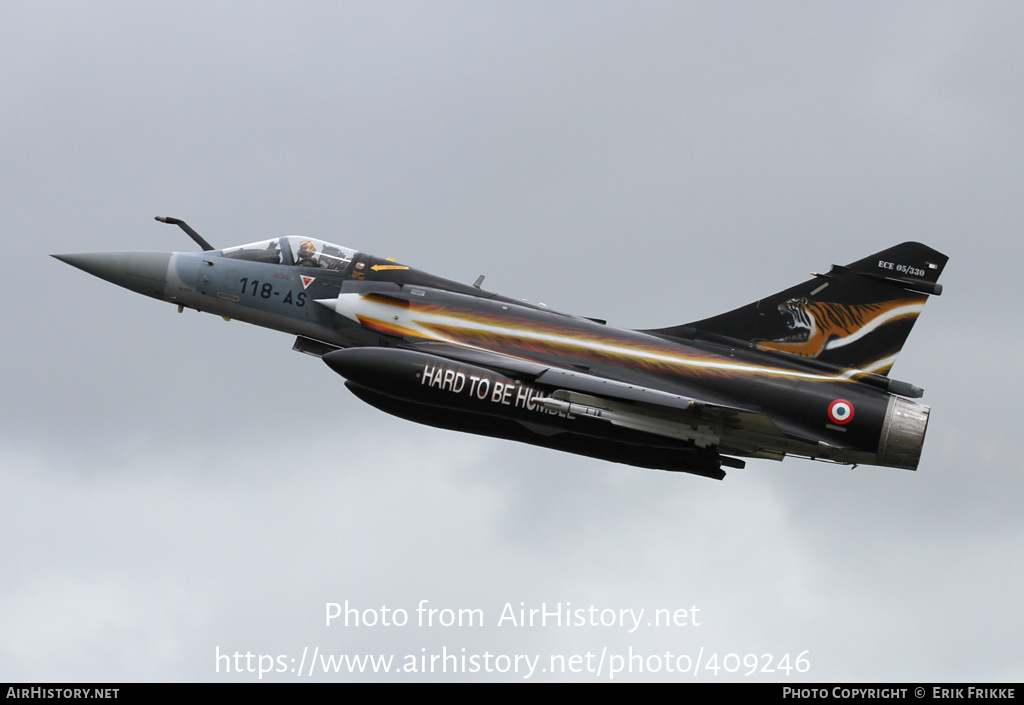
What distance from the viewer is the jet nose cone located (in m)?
21.7

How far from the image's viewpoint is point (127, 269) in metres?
21.8

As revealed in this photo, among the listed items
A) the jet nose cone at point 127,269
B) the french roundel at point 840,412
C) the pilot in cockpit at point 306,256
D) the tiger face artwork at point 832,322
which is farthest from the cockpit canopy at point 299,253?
the french roundel at point 840,412

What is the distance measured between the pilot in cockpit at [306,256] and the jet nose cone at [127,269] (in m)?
2.43

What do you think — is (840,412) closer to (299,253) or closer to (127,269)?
(299,253)

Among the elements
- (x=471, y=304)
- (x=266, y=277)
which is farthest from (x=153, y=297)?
(x=471, y=304)

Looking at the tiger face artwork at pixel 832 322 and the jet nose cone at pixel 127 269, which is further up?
the tiger face artwork at pixel 832 322

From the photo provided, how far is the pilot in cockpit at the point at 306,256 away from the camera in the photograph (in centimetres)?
2158

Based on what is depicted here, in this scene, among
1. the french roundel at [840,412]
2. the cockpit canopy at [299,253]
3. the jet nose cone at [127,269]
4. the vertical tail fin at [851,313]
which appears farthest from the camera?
the jet nose cone at [127,269]

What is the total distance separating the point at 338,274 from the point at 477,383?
4.00 metres

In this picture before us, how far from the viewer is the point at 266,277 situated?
846 inches

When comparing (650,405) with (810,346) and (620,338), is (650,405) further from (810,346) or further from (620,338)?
(810,346)

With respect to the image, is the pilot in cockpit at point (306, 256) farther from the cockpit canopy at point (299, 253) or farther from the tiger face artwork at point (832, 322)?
the tiger face artwork at point (832, 322)

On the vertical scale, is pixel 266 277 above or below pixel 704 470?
above

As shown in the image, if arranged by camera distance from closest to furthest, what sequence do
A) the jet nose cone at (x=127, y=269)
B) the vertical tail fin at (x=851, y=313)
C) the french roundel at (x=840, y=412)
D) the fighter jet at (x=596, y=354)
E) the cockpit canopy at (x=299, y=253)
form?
1. the fighter jet at (x=596, y=354)
2. the french roundel at (x=840, y=412)
3. the vertical tail fin at (x=851, y=313)
4. the cockpit canopy at (x=299, y=253)
5. the jet nose cone at (x=127, y=269)
